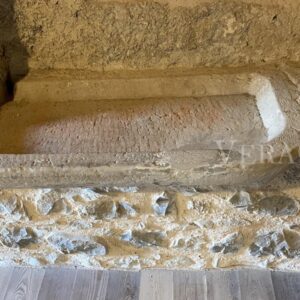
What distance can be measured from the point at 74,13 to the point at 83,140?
0.52 m

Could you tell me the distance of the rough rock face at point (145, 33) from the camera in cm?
159

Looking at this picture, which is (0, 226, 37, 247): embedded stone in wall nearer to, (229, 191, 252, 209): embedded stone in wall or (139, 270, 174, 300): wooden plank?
(139, 270, 174, 300): wooden plank

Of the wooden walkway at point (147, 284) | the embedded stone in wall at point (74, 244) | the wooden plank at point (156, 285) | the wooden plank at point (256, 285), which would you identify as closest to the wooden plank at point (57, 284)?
the wooden walkway at point (147, 284)

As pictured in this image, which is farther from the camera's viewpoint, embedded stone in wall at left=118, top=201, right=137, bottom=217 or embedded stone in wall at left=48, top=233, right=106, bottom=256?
embedded stone in wall at left=48, top=233, right=106, bottom=256

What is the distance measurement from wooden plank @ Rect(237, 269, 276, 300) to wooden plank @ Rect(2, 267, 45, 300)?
2.80 feet

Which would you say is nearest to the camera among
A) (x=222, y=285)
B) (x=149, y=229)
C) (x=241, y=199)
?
(x=241, y=199)

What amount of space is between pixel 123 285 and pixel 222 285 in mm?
411

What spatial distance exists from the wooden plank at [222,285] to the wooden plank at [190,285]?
24 mm

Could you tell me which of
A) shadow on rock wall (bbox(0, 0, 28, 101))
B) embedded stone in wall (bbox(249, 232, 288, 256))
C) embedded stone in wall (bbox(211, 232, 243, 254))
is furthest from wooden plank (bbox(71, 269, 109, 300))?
shadow on rock wall (bbox(0, 0, 28, 101))

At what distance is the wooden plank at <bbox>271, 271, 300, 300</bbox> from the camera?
1.61m

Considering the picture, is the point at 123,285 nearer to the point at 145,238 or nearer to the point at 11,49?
the point at 145,238

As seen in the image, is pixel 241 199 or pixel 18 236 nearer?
pixel 241 199

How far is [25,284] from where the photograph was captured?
1705 mm

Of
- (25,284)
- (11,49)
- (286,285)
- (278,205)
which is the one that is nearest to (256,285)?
(286,285)
